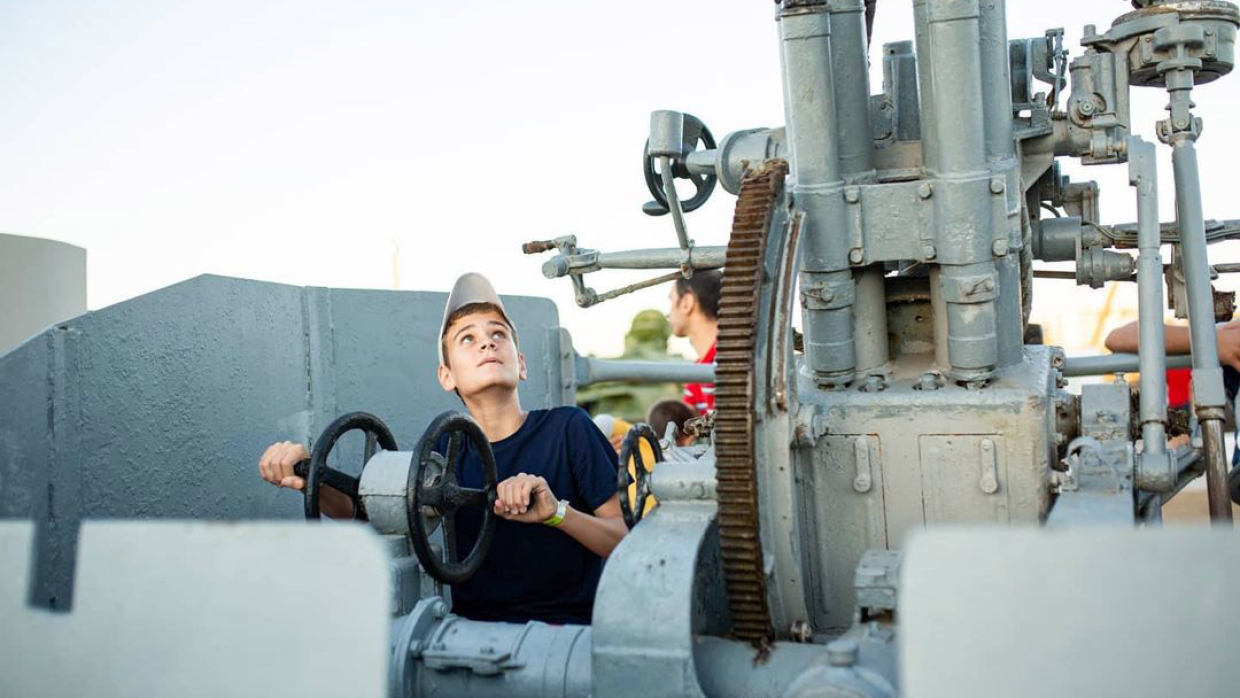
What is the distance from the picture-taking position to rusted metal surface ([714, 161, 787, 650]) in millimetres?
2771

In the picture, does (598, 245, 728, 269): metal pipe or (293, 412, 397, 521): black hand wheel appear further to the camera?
(598, 245, 728, 269): metal pipe

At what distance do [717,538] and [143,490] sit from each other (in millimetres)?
1813

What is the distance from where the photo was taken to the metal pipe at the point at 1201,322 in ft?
11.7

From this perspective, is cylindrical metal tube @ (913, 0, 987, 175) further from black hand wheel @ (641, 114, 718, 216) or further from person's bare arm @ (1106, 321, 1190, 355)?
person's bare arm @ (1106, 321, 1190, 355)

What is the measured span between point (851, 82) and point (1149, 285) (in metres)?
0.96

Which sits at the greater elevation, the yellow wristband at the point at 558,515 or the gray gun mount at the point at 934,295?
the gray gun mount at the point at 934,295

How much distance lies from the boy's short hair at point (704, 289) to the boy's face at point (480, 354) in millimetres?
2370

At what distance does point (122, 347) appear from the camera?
12.4 feet

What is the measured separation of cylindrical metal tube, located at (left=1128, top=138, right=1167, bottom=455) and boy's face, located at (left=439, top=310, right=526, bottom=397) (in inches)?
66.5

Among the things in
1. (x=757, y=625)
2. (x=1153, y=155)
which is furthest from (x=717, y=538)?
(x=1153, y=155)

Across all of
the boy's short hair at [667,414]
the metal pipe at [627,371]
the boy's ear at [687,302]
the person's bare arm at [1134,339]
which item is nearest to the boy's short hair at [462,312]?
the person's bare arm at [1134,339]

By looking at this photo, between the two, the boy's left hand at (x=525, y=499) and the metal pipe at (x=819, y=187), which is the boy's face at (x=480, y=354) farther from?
the metal pipe at (x=819, y=187)

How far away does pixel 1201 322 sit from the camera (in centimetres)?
362

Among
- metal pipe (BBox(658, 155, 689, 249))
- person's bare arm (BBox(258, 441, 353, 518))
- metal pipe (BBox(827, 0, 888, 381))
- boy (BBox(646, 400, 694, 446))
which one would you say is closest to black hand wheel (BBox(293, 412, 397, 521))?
person's bare arm (BBox(258, 441, 353, 518))
